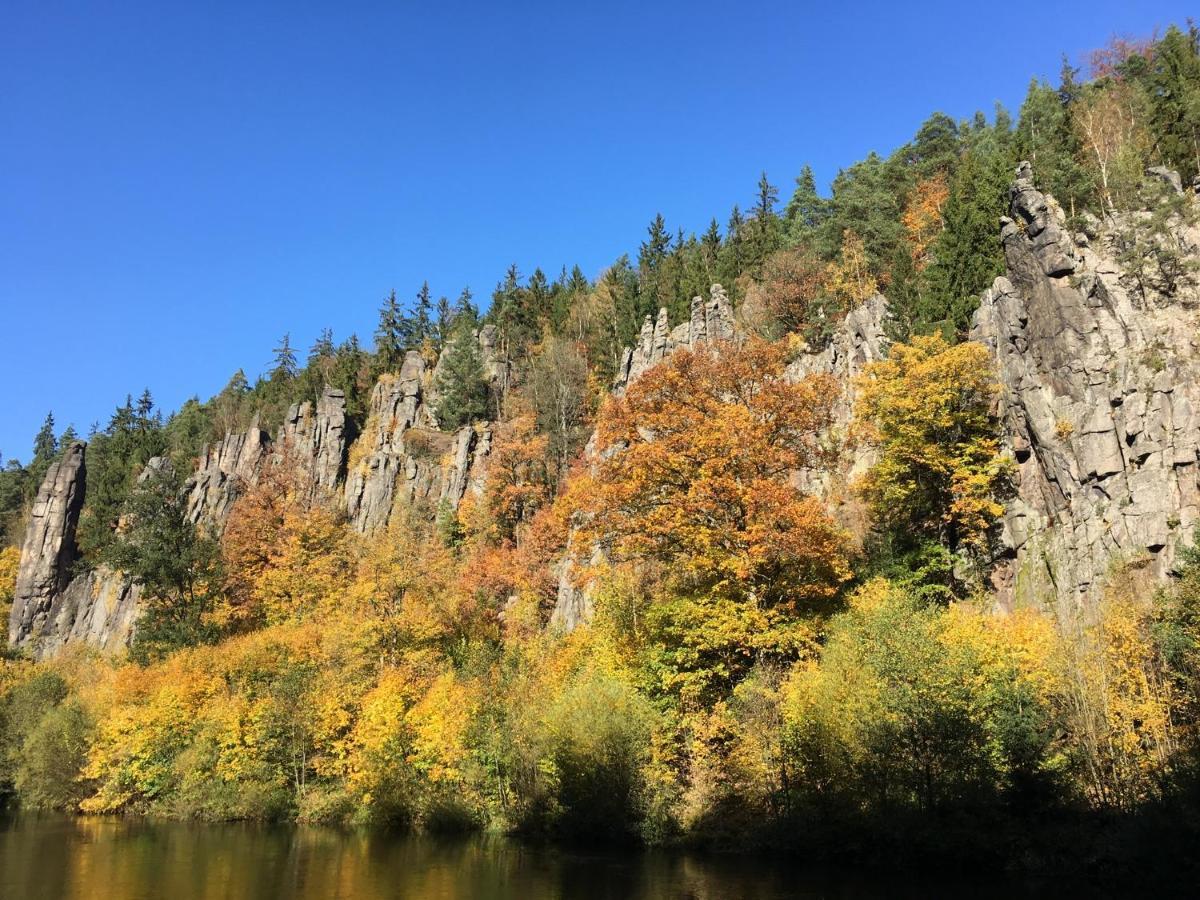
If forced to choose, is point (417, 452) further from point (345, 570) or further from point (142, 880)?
point (142, 880)

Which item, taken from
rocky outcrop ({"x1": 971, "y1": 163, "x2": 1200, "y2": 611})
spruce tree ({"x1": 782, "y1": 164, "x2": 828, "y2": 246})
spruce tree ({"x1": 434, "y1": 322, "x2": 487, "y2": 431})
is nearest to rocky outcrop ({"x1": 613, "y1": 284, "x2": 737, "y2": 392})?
spruce tree ({"x1": 782, "y1": 164, "x2": 828, "y2": 246})

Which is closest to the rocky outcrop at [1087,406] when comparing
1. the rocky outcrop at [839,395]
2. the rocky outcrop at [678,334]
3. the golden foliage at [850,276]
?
the rocky outcrop at [839,395]

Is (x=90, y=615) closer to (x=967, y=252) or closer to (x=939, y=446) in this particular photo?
(x=939, y=446)


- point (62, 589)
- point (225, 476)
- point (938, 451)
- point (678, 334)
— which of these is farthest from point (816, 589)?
point (62, 589)

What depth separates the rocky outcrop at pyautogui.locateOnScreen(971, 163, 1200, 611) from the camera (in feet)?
95.9

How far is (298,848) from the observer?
3080 cm

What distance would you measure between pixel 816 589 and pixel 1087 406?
46.5 ft

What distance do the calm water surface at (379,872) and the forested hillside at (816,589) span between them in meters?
2.42

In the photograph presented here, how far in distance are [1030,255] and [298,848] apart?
42.1 m

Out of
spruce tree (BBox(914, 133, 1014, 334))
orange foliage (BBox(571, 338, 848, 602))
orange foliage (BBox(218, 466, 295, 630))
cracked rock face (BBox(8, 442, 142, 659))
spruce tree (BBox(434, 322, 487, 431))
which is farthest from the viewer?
spruce tree (BBox(434, 322, 487, 431))

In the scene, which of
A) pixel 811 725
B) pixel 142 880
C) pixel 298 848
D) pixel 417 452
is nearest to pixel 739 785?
pixel 811 725

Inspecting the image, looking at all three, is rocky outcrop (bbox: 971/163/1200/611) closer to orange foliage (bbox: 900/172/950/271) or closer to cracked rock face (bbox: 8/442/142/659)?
orange foliage (bbox: 900/172/950/271)

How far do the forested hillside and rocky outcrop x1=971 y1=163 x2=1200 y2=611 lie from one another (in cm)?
14

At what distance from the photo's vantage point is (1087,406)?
107 ft
